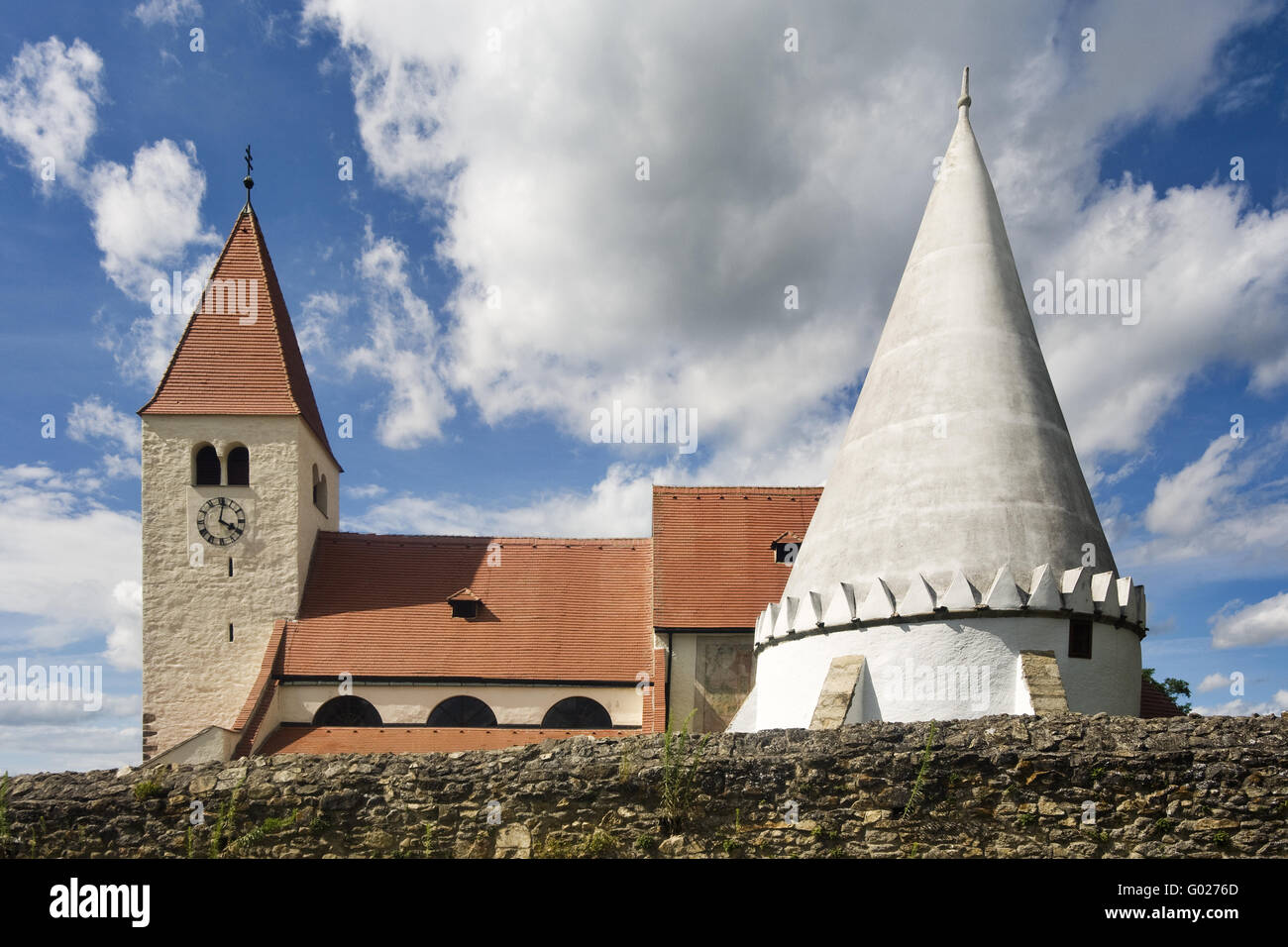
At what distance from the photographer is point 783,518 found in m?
23.5

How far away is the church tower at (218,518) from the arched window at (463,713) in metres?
4.98

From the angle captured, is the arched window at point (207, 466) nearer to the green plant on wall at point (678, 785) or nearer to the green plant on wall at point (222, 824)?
the green plant on wall at point (222, 824)

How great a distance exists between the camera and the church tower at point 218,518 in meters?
22.1

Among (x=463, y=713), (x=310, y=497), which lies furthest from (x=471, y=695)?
(x=310, y=497)

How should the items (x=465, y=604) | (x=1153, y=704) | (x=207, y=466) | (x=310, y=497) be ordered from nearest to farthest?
(x=1153, y=704) < (x=465, y=604) < (x=207, y=466) < (x=310, y=497)

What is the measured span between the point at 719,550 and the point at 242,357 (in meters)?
14.2

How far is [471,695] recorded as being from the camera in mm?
20766

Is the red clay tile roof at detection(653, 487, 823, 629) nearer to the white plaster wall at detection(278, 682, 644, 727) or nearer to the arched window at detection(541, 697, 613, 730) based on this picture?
the white plaster wall at detection(278, 682, 644, 727)

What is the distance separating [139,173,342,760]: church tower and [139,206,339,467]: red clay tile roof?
4 cm

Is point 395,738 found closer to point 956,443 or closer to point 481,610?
point 481,610

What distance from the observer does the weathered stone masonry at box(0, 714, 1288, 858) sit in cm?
658
